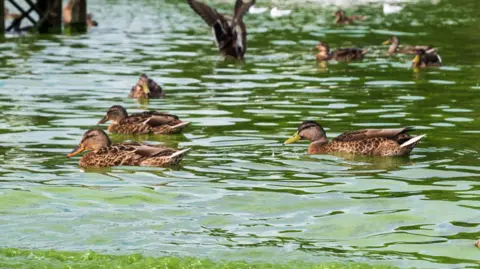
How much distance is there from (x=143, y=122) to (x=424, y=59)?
10.8 meters

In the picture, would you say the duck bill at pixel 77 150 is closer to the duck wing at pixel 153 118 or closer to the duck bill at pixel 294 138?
the duck wing at pixel 153 118

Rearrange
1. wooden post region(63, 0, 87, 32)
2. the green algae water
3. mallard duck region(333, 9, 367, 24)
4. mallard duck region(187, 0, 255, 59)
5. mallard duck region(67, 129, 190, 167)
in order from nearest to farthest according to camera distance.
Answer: the green algae water → mallard duck region(67, 129, 190, 167) → mallard duck region(187, 0, 255, 59) → wooden post region(63, 0, 87, 32) → mallard duck region(333, 9, 367, 24)

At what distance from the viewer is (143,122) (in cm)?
1756

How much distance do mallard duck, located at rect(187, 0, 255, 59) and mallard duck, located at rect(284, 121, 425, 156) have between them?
530 inches

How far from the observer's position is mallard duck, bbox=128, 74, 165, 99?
2106 cm

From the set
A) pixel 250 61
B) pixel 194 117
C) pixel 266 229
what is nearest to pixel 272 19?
pixel 250 61

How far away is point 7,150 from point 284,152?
3604 mm

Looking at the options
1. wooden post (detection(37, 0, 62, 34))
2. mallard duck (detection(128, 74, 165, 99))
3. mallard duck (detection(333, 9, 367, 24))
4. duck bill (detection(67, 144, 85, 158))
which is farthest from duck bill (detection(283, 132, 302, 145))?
mallard duck (detection(333, 9, 367, 24))

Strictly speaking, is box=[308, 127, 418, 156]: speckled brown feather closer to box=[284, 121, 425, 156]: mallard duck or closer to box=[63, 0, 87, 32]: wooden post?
box=[284, 121, 425, 156]: mallard duck

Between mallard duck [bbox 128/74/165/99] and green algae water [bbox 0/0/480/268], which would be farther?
mallard duck [bbox 128/74/165/99]

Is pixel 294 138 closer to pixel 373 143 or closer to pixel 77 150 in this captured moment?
pixel 373 143

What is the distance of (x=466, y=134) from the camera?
55.0 feet

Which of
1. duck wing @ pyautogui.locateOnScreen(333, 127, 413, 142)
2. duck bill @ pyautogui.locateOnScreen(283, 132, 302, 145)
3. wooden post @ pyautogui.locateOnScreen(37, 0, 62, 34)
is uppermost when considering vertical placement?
duck wing @ pyautogui.locateOnScreen(333, 127, 413, 142)

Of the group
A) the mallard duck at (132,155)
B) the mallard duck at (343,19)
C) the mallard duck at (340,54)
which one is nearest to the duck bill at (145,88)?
the mallard duck at (132,155)
